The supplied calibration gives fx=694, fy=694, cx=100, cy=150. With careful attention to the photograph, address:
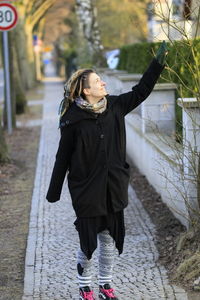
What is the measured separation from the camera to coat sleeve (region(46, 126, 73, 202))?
491 centimetres

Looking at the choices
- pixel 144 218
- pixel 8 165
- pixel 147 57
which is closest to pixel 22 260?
pixel 144 218

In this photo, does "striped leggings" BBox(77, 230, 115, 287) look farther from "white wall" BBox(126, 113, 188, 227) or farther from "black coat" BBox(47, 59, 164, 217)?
"white wall" BBox(126, 113, 188, 227)

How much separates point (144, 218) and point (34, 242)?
A: 1.43 metres

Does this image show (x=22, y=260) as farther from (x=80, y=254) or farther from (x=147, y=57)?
(x=147, y=57)

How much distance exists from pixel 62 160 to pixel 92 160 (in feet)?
0.72

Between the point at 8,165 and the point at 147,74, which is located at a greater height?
the point at 147,74

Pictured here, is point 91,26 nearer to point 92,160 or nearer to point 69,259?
point 69,259

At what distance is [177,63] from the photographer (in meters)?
7.25

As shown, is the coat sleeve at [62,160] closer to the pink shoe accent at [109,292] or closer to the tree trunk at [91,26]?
the pink shoe accent at [109,292]

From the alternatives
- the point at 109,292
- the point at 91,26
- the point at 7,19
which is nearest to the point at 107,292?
the point at 109,292

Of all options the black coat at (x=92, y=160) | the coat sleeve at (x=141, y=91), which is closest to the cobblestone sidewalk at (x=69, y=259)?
the black coat at (x=92, y=160)

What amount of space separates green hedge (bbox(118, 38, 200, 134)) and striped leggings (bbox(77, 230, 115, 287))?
1.47m

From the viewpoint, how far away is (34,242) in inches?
273

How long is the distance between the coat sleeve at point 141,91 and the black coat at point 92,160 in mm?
27
